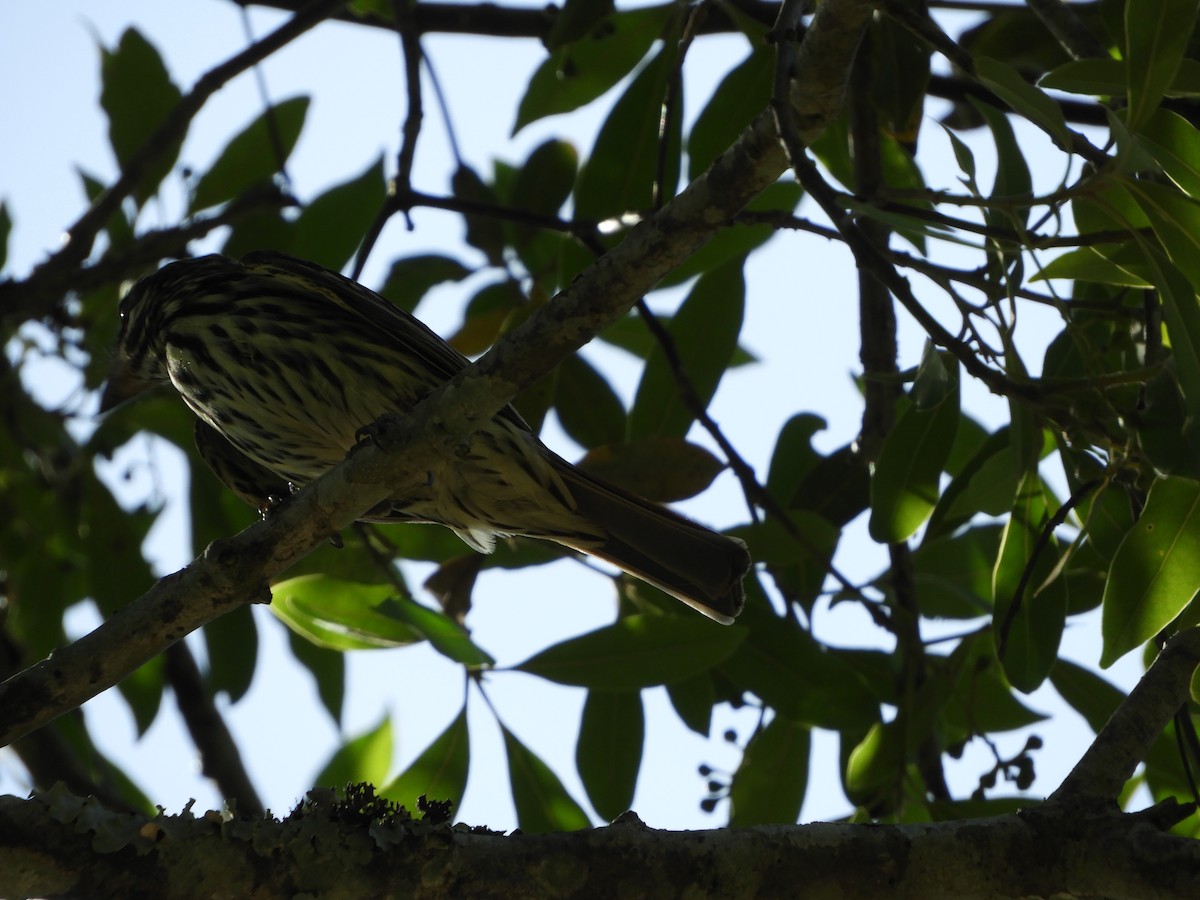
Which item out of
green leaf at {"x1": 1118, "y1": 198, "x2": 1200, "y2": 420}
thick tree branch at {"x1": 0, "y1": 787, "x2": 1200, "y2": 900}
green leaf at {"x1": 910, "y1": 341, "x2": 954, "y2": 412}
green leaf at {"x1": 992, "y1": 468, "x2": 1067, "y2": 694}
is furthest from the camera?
green leaf at {"x1": 992, "y1": 468, "x2": 1067, "y2": 694}

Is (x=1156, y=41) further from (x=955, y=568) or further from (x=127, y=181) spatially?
(x=127, y=181)

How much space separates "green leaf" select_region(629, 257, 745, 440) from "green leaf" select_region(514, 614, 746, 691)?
2.15ft

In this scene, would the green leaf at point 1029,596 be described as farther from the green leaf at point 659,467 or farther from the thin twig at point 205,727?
the thin twig at point 205,727

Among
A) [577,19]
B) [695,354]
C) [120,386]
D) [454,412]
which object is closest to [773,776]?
[695,354]

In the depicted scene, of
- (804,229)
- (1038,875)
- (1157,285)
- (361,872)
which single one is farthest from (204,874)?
(1157,285)

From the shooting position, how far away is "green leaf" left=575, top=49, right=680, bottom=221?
3.80m

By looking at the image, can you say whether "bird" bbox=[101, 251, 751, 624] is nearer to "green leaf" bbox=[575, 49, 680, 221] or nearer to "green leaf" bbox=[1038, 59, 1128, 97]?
"green leaf" bbox=[575, 49, 680, 221]

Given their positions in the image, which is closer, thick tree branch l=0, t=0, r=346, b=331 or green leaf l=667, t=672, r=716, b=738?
green leaf l=667, t=672, r=716, b=738

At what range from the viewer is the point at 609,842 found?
85.6 inches

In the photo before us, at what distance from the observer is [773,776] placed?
12.0 ft

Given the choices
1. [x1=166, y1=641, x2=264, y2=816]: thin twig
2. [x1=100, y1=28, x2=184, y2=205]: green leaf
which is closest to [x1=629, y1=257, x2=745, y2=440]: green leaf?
[x1=100, y1=28, x2=184, y2=205]: green leaf

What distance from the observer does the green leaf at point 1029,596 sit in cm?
285

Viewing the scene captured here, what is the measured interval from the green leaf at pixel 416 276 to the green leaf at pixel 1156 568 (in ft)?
8.23

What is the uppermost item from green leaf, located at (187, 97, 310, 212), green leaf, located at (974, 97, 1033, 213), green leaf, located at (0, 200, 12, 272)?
green leaf, located at (0, 200, 12, 272)
